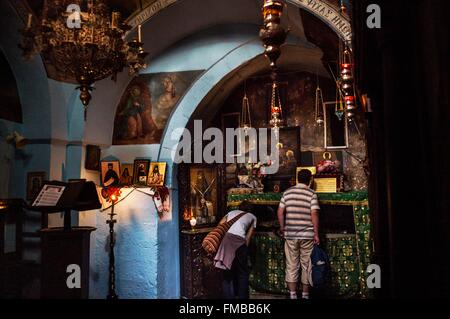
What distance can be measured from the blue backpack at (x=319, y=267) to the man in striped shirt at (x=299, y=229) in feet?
0.27

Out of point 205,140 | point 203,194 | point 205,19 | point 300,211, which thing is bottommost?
point 300,211

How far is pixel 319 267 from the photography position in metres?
5.93

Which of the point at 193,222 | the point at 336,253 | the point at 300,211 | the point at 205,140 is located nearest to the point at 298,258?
the point at 336,253

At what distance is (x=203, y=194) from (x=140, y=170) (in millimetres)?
1785

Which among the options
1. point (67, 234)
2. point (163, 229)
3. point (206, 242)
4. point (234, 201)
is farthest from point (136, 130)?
point (67, 234)

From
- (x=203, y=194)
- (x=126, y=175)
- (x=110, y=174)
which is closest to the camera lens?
(x=110, y=174)

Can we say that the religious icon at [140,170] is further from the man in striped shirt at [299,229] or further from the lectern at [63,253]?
the man in striped shirt at [299,229]

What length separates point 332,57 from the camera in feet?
22.4

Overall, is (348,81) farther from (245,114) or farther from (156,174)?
(245,114)

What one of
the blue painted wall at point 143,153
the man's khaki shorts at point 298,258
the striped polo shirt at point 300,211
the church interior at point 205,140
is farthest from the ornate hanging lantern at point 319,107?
the man's khaki shorts at point 298,258

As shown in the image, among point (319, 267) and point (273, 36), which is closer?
point (273, 36)

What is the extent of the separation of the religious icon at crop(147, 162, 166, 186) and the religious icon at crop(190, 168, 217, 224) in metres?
0.93

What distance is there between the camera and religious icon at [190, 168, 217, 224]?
9.23 m

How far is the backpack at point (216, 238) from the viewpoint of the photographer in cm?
618
